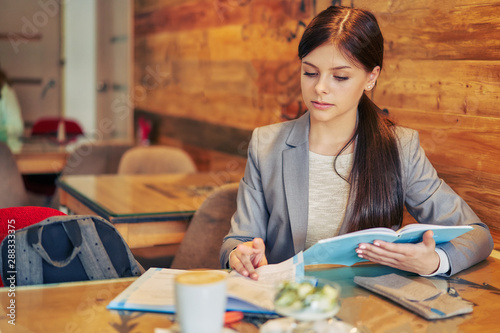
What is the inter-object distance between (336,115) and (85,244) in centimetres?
77

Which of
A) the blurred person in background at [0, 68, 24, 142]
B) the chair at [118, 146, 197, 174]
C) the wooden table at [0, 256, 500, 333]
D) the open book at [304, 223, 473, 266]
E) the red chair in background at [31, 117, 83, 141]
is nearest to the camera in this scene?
the wooden table at [0, 256, 500, 333]

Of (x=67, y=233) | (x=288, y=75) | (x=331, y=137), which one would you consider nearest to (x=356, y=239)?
(x=331, y=137)

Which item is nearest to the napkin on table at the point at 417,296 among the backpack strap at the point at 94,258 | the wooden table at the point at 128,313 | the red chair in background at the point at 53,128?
the wooden table at the point at 128,313

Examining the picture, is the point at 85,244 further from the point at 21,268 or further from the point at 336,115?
the point at 336,115

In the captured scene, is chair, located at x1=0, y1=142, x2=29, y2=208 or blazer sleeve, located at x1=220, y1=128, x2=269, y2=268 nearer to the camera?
blazer sleeve, located at x1=220, y1=128, x2=269, y2=268

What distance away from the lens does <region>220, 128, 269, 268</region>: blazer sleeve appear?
1.69 m

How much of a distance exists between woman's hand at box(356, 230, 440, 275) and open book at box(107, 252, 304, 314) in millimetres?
174

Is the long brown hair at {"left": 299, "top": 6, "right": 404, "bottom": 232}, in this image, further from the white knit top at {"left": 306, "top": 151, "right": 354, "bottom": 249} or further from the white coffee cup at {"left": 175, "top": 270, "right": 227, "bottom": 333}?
the white coffee cup at {"left": 175, "top": 270, "right": 227, "bottom": 333}

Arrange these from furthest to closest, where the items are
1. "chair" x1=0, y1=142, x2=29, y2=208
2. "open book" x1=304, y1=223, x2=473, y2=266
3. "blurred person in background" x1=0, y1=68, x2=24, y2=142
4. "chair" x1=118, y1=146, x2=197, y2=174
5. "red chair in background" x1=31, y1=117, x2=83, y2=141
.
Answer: "blurred person in background" x1=0, y1=68, x2=24, y2=142, "red chair in background" x1=31, y1=117, x2=83, y2=141, "chair" x1=118, y1=146, x2=197, y2=174, "chair" x1=0, y1=142, x2=29, y2=208, "open book" x1=304, y1=223, x2=473, y2=266

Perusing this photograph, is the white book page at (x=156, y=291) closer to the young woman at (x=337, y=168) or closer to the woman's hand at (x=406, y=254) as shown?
the young woman at (x=337, y=168)

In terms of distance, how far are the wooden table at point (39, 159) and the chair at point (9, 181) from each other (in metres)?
0.51

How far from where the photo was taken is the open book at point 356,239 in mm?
1312

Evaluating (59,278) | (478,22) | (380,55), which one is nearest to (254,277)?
(59,278)

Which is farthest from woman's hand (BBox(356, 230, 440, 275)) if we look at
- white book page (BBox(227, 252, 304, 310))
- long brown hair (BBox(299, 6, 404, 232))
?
long brown hair (BBox(299, 6, 404, 232))
